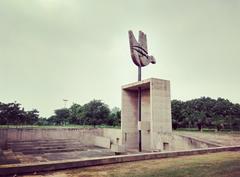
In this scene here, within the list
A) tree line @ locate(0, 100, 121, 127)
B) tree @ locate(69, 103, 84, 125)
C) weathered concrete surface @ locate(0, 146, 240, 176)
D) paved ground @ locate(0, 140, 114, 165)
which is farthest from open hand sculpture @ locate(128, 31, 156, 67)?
tree @ locate(69, 103, 84, 125)

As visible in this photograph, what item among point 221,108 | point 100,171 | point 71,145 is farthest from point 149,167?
point 221,108

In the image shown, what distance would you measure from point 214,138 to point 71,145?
16.3 m

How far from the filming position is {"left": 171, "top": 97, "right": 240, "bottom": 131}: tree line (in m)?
36.0

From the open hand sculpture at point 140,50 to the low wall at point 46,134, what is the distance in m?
13.9

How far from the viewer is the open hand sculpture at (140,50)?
2059 centimetres

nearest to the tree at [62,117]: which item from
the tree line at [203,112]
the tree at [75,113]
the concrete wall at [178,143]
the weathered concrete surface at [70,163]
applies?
the tree at [75,113]

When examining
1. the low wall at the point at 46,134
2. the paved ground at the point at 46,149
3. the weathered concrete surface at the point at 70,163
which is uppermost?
the weathered concrete surface at the point at 70,163

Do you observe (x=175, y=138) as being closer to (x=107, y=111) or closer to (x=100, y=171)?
(x=100, y=171)

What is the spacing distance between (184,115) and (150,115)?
67.6 feet

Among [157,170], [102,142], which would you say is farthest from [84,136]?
[157,170]

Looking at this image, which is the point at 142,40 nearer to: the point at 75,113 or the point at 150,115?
the point at 150,115

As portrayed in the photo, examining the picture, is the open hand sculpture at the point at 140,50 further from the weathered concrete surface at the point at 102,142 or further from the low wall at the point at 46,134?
the low wall at the point at 46,134

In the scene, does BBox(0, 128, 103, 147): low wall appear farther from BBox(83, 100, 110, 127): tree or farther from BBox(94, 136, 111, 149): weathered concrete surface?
BBox(83, 100, 110, 127): tree

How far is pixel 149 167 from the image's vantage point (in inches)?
271
